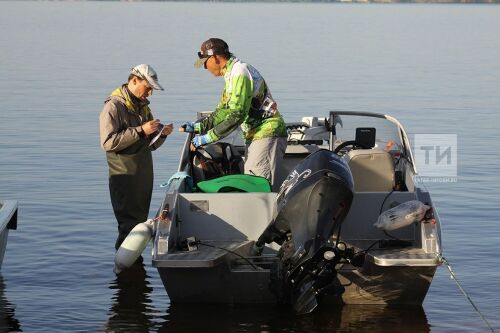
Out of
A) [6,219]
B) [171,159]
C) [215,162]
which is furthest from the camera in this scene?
[171,159]

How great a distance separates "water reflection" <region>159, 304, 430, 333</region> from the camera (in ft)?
30.9

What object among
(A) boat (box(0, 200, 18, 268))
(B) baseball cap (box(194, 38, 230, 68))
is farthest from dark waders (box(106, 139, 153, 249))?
(B) baseball cap (box(194, 38, 230, 68))

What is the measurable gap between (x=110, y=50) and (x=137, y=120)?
31593mm

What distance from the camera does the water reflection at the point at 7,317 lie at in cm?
948

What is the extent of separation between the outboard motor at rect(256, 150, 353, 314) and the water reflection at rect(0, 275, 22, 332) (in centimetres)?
195

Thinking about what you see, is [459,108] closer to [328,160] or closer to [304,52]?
[328,160]

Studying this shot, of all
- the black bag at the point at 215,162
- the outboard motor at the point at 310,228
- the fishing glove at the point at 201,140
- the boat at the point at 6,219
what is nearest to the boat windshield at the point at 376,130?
the black bag at the point at 215,162

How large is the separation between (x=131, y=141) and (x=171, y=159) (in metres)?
7.06

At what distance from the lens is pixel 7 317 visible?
9.75 metres

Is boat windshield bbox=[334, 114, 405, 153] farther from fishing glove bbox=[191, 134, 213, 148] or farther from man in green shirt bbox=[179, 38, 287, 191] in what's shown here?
fishing glove bbox=[191, 134, 213, 148]

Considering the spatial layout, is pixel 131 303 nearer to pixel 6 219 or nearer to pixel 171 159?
pixel 6 219

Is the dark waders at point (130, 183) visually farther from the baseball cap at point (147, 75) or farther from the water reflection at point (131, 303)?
the baseball cap at point (147, 75)

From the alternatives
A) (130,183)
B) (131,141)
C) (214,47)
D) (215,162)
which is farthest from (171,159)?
(214,47)

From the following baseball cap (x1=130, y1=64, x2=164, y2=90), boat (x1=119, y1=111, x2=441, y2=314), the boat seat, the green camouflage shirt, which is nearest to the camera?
boat (x1=119, y1=111, x2=441, y2=314)
